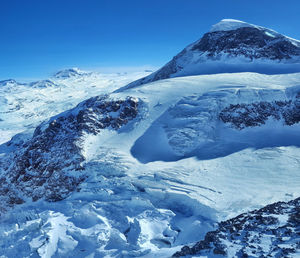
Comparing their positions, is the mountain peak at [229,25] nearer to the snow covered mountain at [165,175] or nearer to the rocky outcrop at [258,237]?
the snow covered mountain at [165,175]

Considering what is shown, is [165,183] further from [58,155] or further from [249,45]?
[249,45]

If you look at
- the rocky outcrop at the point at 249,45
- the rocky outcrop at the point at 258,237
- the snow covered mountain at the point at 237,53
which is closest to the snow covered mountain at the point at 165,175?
the rocky outcrop at the point at 258,237

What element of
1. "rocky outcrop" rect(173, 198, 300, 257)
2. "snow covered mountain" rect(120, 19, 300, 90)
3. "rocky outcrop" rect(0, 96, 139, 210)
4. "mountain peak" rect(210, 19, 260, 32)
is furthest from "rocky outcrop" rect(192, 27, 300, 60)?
"rocky outcrop" rect(173, 198, 300, 257)

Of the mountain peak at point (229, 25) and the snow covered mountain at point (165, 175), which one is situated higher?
the mountain peak at point (229, 25)

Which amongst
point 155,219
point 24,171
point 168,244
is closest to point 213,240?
point 168,244

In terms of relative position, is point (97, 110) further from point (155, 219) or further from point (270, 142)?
point (270, 142)

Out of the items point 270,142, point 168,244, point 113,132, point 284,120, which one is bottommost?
point 168,244
